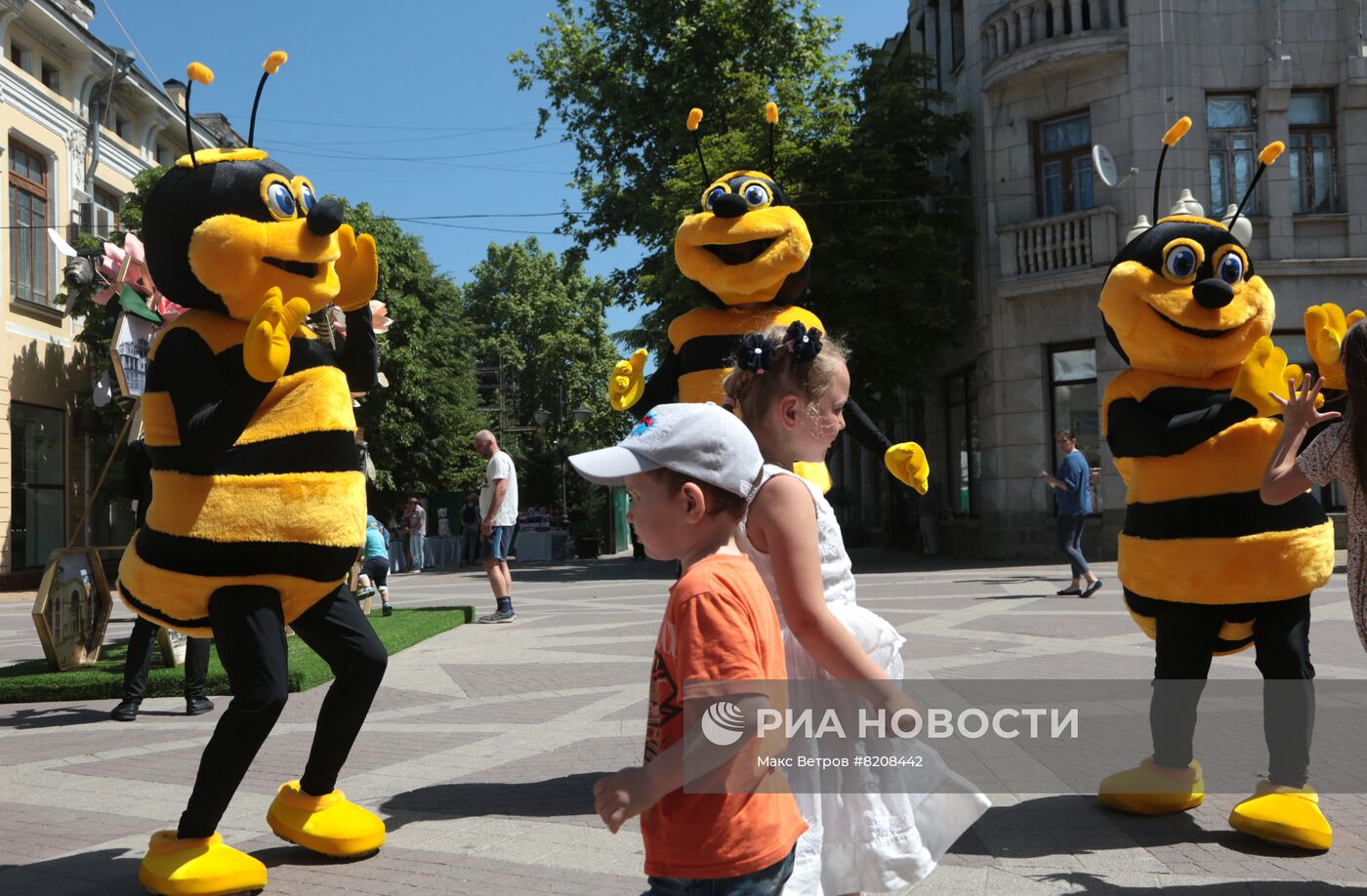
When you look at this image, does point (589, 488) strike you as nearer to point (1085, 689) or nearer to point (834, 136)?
point (834, 136)

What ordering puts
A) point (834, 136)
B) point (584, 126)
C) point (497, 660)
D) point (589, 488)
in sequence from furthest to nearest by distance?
point (589, 488), point (584, 126), point (834, 136), point (497, 660)

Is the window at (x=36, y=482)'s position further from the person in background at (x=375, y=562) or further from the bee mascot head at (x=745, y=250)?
the bee mascot head at (x=745, y=250)

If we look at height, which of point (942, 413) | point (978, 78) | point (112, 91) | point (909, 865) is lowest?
point (909, 865)

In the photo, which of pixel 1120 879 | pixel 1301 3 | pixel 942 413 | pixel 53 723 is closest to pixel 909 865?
pixel 1120 879

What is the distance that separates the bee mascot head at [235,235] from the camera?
4.04 meters

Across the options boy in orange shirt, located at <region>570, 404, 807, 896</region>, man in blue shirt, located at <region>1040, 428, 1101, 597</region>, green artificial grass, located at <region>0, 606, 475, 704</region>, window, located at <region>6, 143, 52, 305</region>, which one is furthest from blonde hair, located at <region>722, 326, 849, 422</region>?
window, located at <region>6, 143, 52, 305</region>

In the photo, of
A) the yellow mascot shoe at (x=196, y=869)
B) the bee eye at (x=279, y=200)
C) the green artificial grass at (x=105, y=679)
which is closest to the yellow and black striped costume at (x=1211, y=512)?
the bee eye at (x=279, y=200)

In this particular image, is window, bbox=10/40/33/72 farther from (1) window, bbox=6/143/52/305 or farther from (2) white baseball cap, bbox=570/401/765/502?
(2) white baseball cap, bbox=570/401/765/502

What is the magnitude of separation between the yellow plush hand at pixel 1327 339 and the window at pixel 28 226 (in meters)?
23.0

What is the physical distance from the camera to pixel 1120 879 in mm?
3650

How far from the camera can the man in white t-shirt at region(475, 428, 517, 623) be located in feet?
37.8

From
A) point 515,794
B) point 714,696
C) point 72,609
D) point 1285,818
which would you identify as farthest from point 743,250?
point 72,609

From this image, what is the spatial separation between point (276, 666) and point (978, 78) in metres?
20.0

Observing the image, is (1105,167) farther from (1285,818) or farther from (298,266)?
(298,266)
